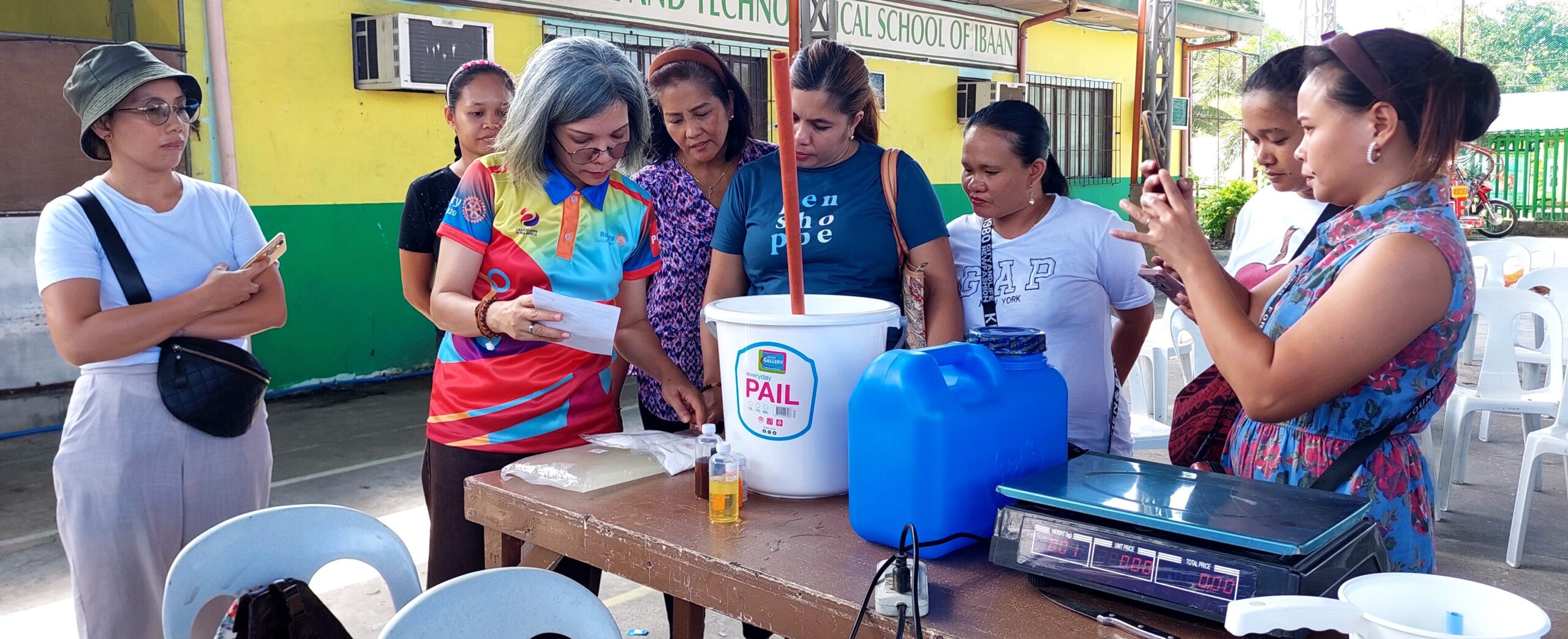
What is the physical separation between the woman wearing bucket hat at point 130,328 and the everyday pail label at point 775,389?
4.59 ft

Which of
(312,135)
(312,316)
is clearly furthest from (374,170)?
(312,316)

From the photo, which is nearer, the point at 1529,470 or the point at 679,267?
the point at 679,267

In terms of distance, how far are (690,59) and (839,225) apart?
626 millimetres

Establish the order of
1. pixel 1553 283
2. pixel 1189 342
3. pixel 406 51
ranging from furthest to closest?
1. pixel 406 51
2. pixel 1553 283
3. pixel 1189 342

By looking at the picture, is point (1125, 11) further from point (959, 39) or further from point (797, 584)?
point (797, 584)

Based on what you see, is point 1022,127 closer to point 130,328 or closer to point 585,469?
point 585,469

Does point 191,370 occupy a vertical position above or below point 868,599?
above

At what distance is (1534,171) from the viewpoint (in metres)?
16.9

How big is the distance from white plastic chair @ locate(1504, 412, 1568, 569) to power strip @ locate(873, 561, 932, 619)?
3.44m

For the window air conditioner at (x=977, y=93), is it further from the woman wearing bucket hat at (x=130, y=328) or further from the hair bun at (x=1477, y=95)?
the hair bun at (x=1477, y=95)

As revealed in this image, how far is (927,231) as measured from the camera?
2221mm

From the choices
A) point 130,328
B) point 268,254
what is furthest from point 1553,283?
point 130,328

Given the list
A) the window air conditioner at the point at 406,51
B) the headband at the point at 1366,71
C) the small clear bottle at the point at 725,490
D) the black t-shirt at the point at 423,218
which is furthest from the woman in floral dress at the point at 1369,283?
the window air conditioner at the point at 406,51

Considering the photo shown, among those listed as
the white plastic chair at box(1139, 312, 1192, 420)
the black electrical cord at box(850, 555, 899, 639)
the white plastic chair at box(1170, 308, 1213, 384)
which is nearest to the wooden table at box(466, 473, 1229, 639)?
the black electrical cord at box(850, 555, 899, 639)
